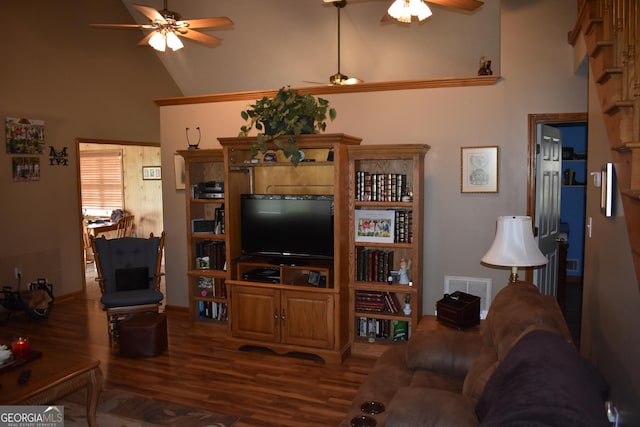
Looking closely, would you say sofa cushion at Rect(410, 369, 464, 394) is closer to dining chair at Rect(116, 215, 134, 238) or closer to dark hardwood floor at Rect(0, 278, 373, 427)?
dark hardwood floor at Rect(0, 278, 373, 427)

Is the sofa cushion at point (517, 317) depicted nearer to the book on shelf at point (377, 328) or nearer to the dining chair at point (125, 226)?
the book on shelf at point (377, 328)

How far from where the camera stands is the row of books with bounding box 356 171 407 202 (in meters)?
4.20

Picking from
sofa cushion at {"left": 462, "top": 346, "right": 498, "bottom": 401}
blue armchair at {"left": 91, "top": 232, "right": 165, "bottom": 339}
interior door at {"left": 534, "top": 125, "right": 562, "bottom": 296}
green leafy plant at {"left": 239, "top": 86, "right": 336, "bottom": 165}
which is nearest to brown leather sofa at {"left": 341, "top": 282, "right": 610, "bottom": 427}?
sofa cushion at {"left": 462, "top": 346, "right": 498, "bottom": 401}

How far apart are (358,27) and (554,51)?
6.56 ft

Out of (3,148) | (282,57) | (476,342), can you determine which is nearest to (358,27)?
(282,57)

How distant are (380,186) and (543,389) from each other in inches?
114

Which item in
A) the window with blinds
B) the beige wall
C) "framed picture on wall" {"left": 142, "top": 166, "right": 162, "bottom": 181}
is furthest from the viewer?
the window with blinds

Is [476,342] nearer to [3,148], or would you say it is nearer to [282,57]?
[282,57]

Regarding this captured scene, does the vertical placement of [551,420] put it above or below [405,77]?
below

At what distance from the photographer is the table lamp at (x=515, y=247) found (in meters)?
2.91

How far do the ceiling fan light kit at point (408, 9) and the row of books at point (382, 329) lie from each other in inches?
99.9

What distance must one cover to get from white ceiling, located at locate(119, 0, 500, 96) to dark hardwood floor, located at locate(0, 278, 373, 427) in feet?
10.4

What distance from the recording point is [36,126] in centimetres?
579

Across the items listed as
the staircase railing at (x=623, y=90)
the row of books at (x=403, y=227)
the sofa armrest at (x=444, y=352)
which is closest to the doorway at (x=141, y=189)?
the row of books at (x=403, y=227)
